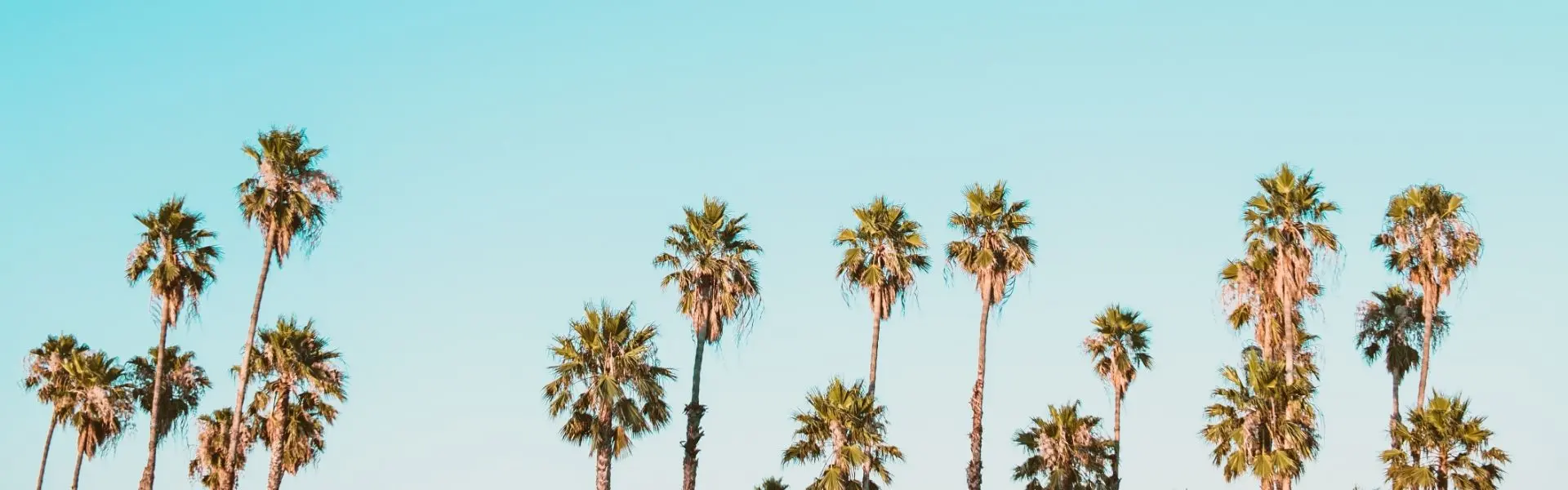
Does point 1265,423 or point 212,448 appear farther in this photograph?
point 212,448

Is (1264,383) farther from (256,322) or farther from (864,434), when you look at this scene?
(256,322)

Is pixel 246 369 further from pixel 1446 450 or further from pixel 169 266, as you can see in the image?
pixel 1446 450

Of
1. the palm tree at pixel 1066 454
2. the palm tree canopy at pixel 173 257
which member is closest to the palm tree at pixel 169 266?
the palm tree canopy at pixel 173 257

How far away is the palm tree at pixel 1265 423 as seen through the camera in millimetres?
42250

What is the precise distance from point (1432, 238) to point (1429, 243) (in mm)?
215

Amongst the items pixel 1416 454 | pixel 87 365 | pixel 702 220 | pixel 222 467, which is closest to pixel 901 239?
pixel 702 220

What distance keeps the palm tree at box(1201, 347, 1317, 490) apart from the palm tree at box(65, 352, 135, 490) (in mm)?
37862

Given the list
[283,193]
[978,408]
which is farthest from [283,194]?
[978,408]

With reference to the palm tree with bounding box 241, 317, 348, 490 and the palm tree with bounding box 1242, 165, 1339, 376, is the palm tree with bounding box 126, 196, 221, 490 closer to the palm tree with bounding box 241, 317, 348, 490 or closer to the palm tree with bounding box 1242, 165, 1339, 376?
the palm tree with bounding box 241, 317, 348, 490

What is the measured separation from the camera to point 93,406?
55281 millimetres

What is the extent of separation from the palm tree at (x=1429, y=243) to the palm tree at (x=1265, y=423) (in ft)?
33.6

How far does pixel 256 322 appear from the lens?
46406mm

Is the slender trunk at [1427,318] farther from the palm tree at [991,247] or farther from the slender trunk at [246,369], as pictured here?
the slender trunk at [246,369]

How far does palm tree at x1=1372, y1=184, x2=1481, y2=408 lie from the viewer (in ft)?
168
